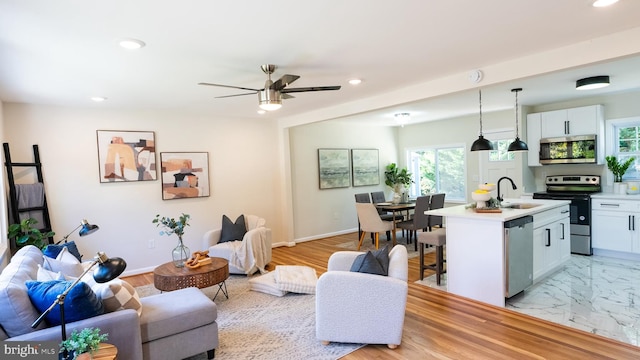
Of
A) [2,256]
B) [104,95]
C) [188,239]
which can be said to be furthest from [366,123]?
[2,256]

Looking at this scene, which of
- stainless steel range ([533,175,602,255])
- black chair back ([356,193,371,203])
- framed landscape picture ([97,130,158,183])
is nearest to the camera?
framed landscape picture ([97,130,158,183])

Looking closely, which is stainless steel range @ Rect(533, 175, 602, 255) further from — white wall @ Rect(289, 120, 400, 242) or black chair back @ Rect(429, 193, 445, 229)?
white wall @ Rect(289, 120, 400, 242)

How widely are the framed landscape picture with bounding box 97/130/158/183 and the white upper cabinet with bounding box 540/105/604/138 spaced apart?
253 inches

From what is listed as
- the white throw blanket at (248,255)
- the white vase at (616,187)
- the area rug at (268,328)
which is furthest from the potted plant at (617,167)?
the white throw blanket at (248,255)

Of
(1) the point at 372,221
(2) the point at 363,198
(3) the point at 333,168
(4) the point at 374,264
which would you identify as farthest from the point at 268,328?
(3) the point at 333,168

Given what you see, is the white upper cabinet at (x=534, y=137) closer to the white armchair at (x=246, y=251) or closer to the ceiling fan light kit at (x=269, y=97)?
the white armchair at (x=246, y=251)

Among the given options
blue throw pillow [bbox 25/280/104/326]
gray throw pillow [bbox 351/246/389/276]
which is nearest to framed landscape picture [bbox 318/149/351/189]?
gray throw pillow [bbox 351/246/389/276]

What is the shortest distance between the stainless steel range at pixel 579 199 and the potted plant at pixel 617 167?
0.21 m

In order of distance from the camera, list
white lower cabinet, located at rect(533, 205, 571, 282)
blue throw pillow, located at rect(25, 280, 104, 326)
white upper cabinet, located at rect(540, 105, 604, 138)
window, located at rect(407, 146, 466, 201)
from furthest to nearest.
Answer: window, located at rect(407, 146, 466, 201) → white upper cabinet, located at rect(540, 105, 604, 138) → white lower cabinet, located at rect(533, 205, 571, 282) → blue throw pillow, located at rect(25, 280, 104, 326)

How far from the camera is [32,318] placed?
202 cm

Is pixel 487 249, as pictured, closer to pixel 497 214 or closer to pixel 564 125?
pixel 497 214

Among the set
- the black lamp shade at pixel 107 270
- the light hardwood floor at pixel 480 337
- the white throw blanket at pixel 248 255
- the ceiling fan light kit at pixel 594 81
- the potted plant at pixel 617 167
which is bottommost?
the light hardwood floor at pixel 480 337

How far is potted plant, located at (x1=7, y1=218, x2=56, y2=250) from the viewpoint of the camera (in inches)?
154

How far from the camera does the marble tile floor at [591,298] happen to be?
312 centimetres
